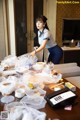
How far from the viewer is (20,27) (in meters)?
4.09

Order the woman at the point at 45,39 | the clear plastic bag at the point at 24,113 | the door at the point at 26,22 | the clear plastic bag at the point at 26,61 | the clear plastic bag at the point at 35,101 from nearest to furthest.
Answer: the clear plastic bag at the point at 24,113 < the clear plastic bag at the point at 35,101 < the clear plastic bag at the point at 26,61 < the woman at the point at 45,39 < the door at the point at 26,22

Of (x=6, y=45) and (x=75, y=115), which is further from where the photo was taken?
(x=6, y=45)

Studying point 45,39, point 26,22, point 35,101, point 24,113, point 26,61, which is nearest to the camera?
point 24,113

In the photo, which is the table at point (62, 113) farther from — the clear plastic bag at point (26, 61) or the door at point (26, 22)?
the door at point (26, 22)

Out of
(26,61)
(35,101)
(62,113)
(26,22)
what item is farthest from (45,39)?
(26,22)

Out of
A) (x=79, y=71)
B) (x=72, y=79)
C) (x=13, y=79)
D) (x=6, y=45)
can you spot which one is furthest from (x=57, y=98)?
(x=6, y=45)

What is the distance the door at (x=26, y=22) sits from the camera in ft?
13.0

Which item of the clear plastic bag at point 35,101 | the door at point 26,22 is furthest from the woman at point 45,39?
the door at point 26,22

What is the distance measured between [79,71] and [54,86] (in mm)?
1019

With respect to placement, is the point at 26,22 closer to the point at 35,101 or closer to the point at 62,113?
the point at 35,101

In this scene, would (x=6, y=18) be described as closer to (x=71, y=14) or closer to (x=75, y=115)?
(x=71, y=14)

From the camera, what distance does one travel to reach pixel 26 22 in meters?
4.09

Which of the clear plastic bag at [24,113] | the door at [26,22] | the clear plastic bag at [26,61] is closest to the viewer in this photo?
the clear plastic bag at [24,113]

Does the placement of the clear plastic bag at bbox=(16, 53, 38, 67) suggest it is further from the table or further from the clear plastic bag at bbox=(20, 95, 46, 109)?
the table
